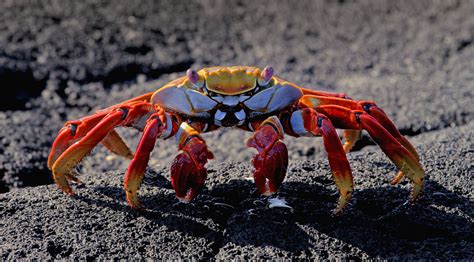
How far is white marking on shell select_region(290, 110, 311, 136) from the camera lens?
3811 millimetres

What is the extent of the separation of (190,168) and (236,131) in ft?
8.40

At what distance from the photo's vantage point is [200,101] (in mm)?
3766

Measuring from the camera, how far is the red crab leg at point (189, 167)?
140 inches

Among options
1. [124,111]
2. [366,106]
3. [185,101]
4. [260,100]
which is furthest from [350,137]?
[124,111]

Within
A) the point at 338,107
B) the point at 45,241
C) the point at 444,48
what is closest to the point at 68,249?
the point at 45,241

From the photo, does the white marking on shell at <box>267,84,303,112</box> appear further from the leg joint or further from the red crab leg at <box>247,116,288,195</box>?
the leg joint

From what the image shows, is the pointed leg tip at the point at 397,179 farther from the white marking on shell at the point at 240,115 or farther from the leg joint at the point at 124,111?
the leg joint at the point at 124,111

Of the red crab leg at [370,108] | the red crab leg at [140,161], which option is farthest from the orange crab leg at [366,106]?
the red crab leg at [140,161]

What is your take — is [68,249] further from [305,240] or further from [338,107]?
[338,107]

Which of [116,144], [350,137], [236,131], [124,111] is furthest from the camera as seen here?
[236,131]

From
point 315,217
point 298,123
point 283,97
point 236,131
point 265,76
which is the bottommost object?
point 236,131

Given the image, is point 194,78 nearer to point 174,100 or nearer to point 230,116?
point 174,100

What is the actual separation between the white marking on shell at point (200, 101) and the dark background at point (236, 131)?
50cm

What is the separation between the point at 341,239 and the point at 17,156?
2876mm
